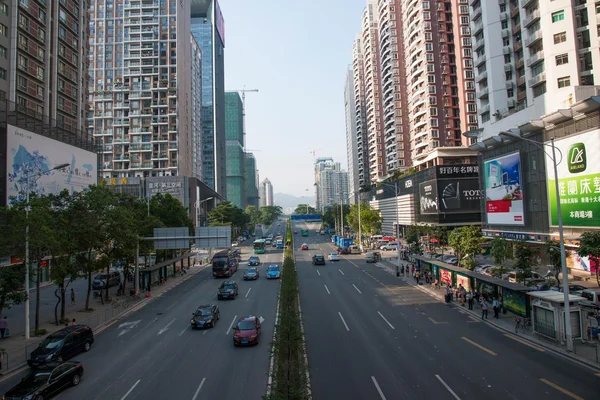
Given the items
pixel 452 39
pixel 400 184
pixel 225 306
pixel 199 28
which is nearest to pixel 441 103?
pixel 452 39

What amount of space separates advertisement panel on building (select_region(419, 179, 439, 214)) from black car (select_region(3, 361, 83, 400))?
226ft

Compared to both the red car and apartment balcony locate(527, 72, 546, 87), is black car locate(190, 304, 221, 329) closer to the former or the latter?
the red car

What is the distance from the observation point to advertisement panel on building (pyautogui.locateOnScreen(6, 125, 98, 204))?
3944 centimetres

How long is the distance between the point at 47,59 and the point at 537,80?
64.5m

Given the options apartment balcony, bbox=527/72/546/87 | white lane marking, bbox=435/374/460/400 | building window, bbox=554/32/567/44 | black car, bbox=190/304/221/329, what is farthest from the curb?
building window, bbox=554/32/567/44

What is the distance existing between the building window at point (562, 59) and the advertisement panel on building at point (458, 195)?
1256 inches

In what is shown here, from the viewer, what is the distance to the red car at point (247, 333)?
2173cm

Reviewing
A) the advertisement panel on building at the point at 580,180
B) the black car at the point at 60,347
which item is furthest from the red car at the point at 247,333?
the advertisement panel on building at the point at 580,180

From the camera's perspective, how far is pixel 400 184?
3895 inches

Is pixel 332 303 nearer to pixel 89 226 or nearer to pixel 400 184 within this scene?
pixel 89 226

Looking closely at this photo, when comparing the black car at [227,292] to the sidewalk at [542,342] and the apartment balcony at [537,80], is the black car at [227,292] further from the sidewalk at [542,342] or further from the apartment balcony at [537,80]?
the apartment balcony at [537,80]

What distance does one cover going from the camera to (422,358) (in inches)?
748

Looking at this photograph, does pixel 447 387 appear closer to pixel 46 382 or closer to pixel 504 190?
pixel 46 382

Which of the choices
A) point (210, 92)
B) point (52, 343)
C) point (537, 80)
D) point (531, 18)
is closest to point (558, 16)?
point (531, 18)
